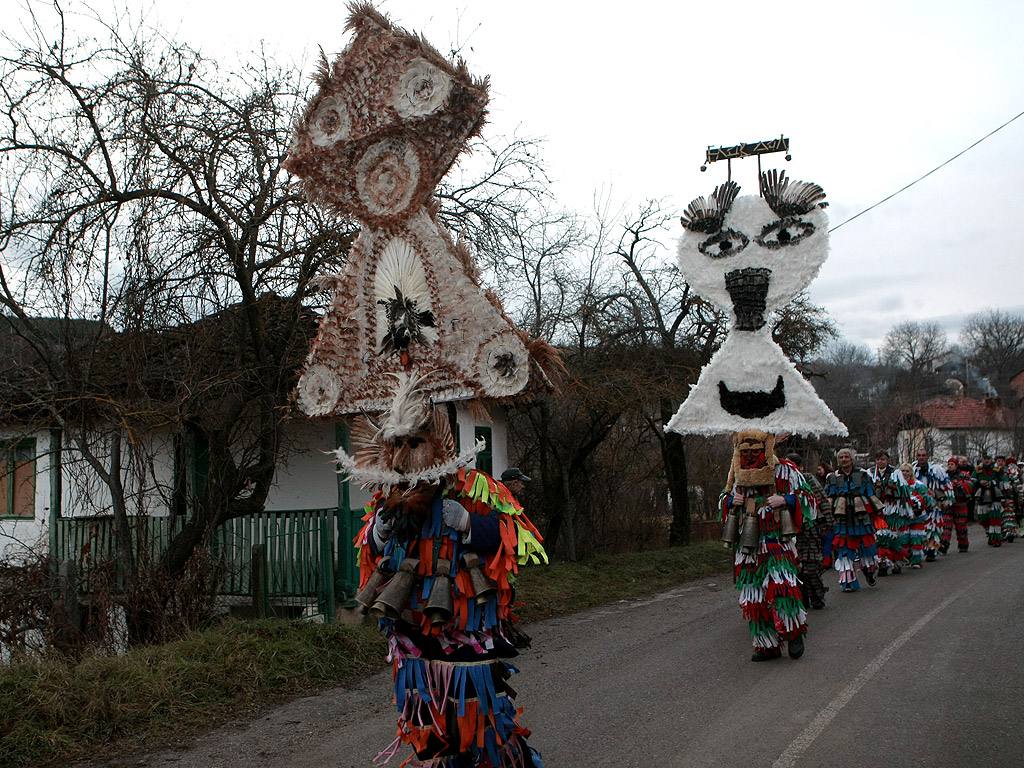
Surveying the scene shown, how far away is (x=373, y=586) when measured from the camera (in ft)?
13.2

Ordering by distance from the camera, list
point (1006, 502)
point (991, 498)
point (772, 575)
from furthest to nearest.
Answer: point (1006, 502) < point (991, 498) < point (772, 575)

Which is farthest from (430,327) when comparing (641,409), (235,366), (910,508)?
(910,508)

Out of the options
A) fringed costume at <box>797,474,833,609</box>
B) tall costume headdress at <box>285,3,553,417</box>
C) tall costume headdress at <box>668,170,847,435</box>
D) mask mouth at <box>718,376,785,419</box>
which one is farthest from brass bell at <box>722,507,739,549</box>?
tall costume headdress at <box>285,3,553,417</box>

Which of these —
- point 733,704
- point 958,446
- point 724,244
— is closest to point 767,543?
Answer: point 733,704

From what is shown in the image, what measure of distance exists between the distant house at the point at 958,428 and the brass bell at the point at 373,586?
32249 millimetres

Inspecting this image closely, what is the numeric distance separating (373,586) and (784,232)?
5102 millimetres

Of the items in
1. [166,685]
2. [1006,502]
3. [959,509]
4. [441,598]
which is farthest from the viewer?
[1006,502]

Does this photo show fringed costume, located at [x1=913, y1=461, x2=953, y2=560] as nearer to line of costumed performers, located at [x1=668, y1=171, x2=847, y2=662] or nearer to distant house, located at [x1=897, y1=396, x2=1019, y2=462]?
line of costumed performers, located at [x1=668, y1=171, x2=847, y2=662]

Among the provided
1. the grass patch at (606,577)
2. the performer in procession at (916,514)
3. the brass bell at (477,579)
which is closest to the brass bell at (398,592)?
the brass bell at (477,579)

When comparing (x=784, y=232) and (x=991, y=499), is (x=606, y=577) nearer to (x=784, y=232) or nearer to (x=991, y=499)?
(x=784, y=232)

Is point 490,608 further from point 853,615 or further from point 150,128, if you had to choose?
point 853,615

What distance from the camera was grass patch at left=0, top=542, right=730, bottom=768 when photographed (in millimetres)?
5469

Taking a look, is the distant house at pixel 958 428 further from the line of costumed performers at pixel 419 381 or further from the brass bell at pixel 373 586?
the brass bell at pixel 373 586

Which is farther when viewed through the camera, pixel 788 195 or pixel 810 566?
pixel 810 566
